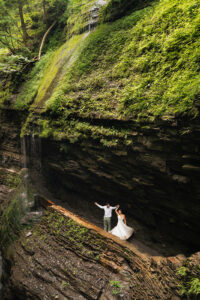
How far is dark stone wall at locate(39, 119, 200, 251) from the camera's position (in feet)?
15.9

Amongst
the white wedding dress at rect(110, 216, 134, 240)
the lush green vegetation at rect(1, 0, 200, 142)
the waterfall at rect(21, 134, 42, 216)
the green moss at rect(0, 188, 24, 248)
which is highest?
the lush green vegetation at rect(1, 0, 200, 142)

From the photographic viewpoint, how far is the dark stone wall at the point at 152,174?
485cm

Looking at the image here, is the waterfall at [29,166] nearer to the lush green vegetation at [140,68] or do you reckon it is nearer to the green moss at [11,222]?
the green moss at [11,222]

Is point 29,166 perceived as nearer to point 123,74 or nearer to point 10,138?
point 10,138

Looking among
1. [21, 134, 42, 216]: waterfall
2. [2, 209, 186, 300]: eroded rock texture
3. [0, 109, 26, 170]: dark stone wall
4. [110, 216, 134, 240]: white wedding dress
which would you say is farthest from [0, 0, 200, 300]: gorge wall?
[0, 109, 26, 170]: dark stone wall

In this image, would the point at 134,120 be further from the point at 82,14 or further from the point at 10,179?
the point at 82,14

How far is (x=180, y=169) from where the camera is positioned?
507 centimetres

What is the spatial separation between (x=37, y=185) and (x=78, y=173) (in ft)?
13.4

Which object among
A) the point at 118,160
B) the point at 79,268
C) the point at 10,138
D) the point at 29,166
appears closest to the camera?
the point at 79,268

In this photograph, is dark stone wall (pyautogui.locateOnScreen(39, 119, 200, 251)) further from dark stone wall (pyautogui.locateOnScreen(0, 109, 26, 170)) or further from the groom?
dark stone wall (pyautogui.locateOnScreen(0, 109, 26, 170))

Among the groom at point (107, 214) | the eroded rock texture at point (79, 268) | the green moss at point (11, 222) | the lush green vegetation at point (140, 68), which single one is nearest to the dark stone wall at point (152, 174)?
the groom at point (107, 214)

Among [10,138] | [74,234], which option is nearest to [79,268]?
[74,234]

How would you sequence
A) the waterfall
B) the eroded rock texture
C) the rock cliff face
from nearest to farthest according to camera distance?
the eroded rock texture < the rock cliff face < the waterfall

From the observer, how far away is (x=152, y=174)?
577cm
